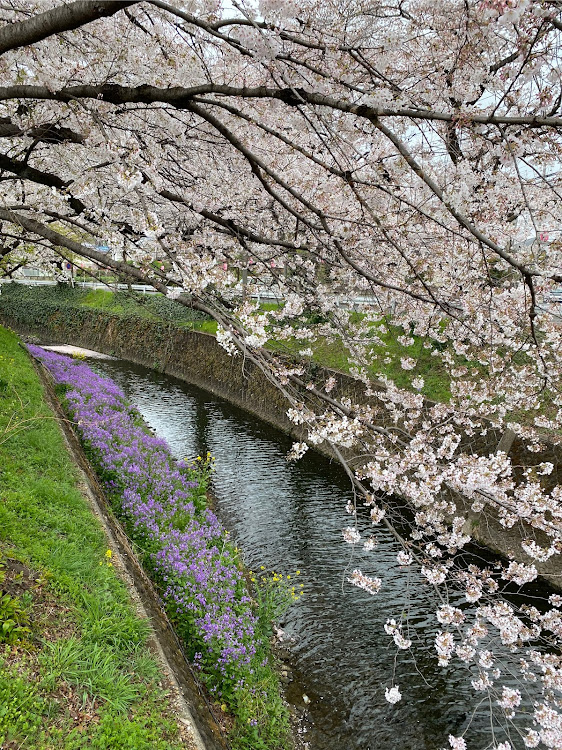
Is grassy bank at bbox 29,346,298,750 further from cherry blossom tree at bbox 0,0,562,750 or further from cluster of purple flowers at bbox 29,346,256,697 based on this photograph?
cherry blossom tree at bbox 0,0,562,750

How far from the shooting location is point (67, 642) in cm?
321

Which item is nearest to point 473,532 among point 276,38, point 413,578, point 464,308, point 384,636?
point 413,578

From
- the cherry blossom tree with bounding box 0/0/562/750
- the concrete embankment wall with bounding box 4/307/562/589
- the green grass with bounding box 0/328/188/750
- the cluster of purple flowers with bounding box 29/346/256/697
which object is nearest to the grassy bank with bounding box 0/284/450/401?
the concrete embankment wall with bounding box 4/307/562/589

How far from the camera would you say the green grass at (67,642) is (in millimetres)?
2703

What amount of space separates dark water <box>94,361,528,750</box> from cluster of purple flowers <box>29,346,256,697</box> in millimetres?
1271

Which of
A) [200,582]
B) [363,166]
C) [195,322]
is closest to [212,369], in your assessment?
[195,322]

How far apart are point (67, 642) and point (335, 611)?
4.73 metres

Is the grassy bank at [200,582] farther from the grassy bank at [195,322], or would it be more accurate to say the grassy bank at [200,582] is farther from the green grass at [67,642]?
the grassy bank at [195,322]

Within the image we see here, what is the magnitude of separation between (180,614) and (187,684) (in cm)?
107

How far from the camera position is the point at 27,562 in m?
3.70

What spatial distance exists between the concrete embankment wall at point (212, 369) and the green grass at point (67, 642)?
230 cm

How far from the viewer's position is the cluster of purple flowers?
4.59 m

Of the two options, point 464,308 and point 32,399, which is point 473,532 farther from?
point 32,399

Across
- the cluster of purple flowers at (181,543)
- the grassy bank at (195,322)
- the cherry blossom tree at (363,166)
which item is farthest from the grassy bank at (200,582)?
the grassy bank at (195,322)
